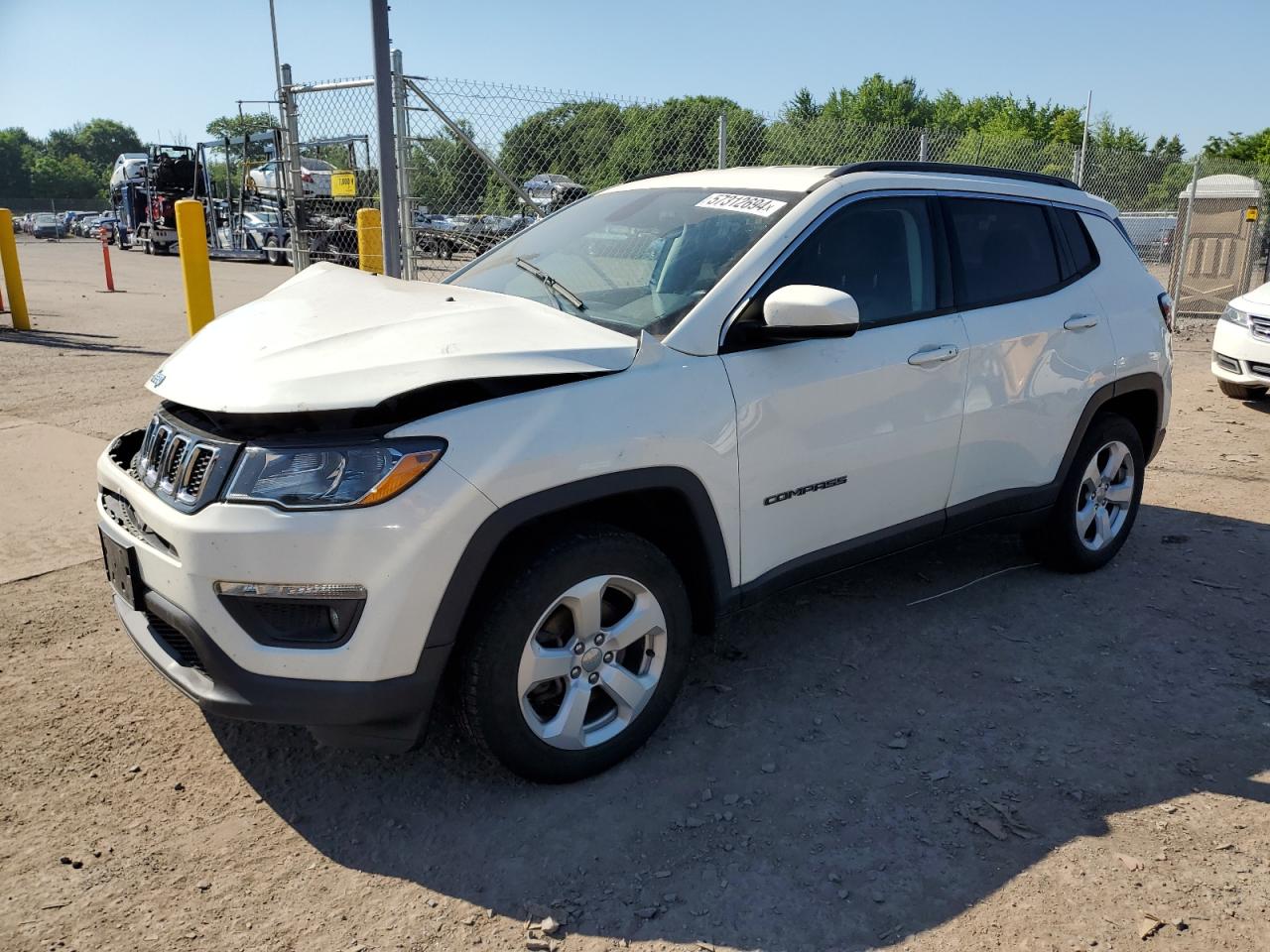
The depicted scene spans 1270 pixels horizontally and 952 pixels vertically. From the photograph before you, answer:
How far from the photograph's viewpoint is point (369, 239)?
760 centimetres

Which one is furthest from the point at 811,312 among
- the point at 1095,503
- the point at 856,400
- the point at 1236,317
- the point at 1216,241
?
the point at 1216,241

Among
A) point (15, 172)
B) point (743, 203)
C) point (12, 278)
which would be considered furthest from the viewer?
point (15, 172)

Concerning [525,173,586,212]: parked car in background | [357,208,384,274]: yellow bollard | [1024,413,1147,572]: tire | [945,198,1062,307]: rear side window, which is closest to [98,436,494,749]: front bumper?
[945,198,1062,307]: rear side window

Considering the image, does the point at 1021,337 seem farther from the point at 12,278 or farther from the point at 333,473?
the point at 12,278

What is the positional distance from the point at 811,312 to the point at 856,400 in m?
0.53

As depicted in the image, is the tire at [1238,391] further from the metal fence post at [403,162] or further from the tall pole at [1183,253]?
the metal fence post at [403,162]

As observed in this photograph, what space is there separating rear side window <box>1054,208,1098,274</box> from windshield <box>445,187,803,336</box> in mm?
1702

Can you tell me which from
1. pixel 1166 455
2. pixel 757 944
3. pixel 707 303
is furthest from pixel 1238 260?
pixel 757 944

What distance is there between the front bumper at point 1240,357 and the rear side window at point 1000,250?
211 inches

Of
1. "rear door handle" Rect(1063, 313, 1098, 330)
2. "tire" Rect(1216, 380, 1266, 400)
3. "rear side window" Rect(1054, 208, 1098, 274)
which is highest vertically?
"rear side window" Rect(1054, 208, 1098, 274)

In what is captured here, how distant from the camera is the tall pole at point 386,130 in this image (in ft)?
18.9

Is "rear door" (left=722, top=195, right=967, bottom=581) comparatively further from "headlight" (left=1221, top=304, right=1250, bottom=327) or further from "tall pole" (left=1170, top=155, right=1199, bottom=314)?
"tall pole" (left=1170, top=155, right=1199, bottom=314)

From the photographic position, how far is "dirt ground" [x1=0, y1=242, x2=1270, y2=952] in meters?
A: 2.41

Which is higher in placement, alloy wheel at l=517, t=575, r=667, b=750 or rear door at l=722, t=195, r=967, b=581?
rear door at l=722, t=195, r=967, b=581
